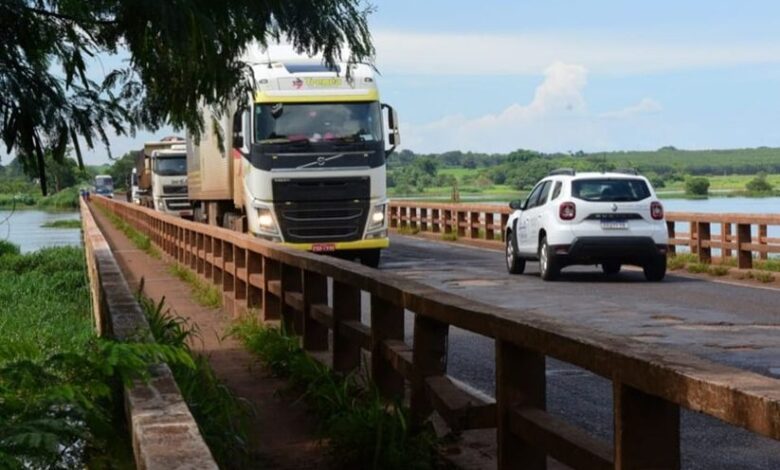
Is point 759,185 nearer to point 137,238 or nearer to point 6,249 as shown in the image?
point 137,238

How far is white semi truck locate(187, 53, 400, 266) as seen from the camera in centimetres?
2409

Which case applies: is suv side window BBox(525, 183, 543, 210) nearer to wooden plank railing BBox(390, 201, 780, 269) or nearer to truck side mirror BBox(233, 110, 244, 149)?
wooden plank railing BBox(390, 201, 780, 269)

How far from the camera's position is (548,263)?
71.3ft

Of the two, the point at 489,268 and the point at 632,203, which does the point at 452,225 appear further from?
the point at 632,203

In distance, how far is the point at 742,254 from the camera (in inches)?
928

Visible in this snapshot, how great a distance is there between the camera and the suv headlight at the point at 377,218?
83.3ft

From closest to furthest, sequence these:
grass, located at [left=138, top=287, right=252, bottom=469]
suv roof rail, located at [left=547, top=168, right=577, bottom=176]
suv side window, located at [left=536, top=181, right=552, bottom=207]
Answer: grass, located at [left=138, top=287, right=252, bottom=469]
suv roof rail, located at [left=547, top=168, right=577, bottom=176]
suv side window, located at [left=536, top=181, right=552, bottom=207]

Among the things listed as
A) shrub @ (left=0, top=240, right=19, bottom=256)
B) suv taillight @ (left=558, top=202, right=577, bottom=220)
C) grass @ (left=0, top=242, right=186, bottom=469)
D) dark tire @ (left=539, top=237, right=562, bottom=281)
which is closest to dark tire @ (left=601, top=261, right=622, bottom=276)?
dark tire @ (left=539, top=237, right=562, bottom=281)

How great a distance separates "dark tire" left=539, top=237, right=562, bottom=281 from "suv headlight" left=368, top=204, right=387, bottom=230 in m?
4.14

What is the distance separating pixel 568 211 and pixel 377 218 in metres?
4.98

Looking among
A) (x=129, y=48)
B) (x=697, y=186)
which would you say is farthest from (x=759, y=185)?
(x=129, y=48)

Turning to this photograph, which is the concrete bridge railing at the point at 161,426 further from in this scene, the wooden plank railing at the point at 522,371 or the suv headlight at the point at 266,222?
the suv headlight at the point at 266,222

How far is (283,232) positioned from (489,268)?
3.80 meters

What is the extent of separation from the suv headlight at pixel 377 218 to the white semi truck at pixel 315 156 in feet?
0.06
